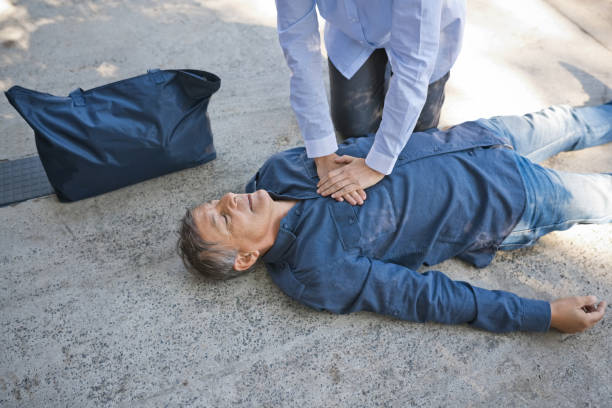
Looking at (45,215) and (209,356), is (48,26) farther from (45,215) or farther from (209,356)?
(209,356)

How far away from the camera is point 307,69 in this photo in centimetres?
186

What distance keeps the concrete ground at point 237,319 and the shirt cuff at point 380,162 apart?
1.82ft

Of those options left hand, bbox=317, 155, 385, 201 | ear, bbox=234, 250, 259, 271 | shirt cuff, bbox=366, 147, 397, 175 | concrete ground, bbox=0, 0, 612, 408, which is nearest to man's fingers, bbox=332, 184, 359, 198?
left hand, bbox=317, 155, 385, 201

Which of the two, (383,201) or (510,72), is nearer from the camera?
(383,201)

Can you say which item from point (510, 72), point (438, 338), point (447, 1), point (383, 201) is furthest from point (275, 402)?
point (510, 72)

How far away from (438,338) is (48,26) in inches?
129

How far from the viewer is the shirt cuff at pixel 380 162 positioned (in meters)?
1.75

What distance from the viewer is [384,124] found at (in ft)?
5.61

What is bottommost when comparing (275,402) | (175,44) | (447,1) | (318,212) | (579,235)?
(275,402)

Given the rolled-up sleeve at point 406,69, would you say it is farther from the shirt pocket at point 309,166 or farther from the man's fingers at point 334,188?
the shirt pocket at point 309,166

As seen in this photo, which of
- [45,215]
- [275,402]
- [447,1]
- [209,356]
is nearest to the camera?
[275,402]

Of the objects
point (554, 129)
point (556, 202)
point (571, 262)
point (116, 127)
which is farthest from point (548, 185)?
point (116, 127)

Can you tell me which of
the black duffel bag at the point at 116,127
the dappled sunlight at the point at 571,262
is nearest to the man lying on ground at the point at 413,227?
the dappled sunlight at the point at 571,262

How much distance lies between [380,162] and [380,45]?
56 centimetres
